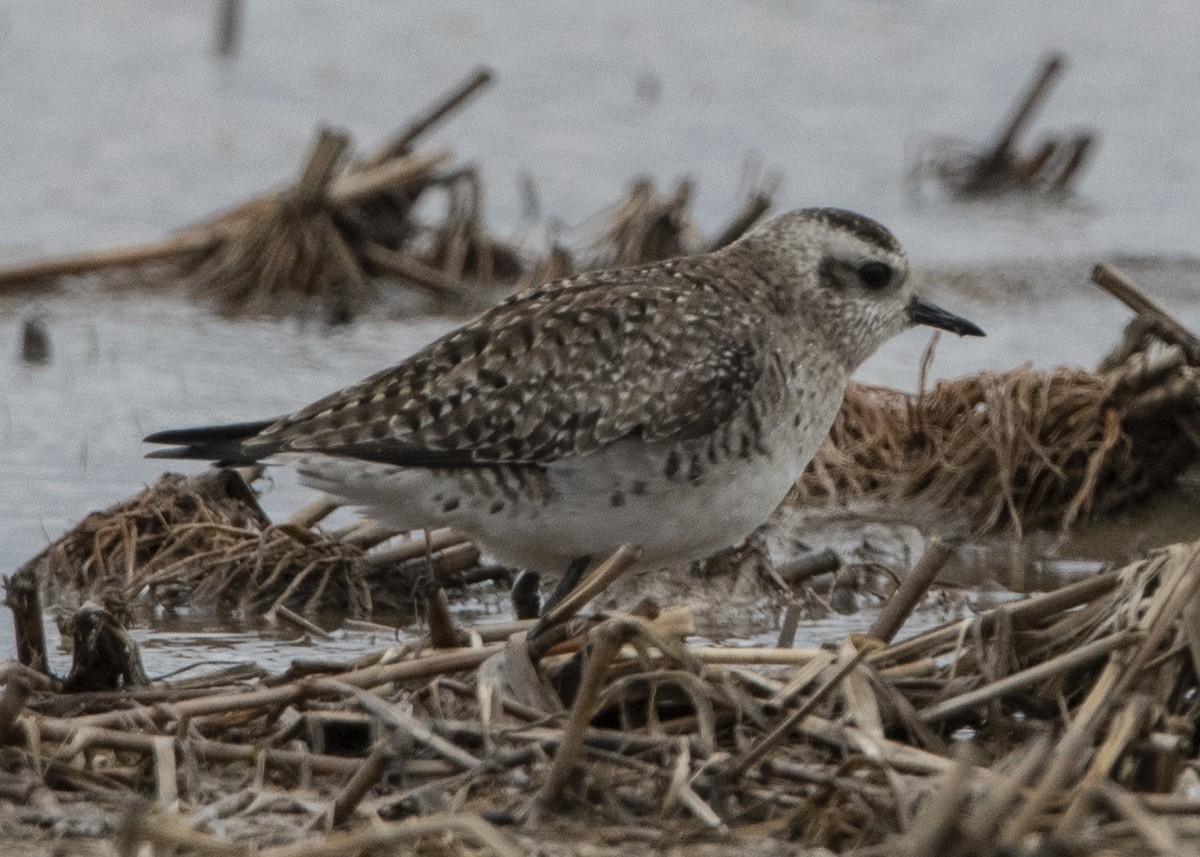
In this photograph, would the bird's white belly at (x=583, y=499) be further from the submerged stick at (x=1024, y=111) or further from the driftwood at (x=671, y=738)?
the submerged stick at (x=1024, y=111)

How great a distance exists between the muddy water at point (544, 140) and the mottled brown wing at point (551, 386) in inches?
80.9

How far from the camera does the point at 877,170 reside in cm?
1455

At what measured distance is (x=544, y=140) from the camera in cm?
1472

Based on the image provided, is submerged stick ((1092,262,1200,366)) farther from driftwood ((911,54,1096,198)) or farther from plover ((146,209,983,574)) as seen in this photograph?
driftwood ((911,54,1096,198))

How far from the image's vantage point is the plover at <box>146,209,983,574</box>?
5754 millimetres

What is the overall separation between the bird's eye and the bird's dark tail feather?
1.97 meters

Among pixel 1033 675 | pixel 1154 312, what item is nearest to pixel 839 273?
pixel 1154 312

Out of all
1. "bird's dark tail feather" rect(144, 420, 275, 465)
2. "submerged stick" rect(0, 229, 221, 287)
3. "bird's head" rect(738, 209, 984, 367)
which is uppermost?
"bird's head" rect(738, 209, 984, 367)

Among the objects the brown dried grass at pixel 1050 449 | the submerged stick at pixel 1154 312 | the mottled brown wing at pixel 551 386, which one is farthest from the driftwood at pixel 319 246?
the mottled brown wing at pixel 551 386

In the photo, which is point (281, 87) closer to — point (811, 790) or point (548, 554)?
point (548, 554)

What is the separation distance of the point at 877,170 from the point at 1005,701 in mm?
10328

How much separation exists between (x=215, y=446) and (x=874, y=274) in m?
2.13

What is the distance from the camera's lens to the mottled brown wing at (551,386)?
5.79 m

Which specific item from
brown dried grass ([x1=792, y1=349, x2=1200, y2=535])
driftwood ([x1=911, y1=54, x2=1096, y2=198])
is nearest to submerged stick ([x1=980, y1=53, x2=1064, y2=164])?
driftwood ([x1=911, y1=54, x2=1096, y2=198])
